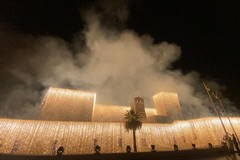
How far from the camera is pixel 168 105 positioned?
43.1 metres

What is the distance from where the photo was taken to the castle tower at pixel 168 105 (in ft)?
137

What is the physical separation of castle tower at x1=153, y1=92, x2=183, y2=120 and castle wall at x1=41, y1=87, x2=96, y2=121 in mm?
19922

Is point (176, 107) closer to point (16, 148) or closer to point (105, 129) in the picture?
point (105, 129)

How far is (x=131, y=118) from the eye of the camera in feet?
101

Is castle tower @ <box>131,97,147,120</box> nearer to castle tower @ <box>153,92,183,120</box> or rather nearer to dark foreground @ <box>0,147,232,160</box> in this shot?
castle tower @ <box>153,92,183,120</box>

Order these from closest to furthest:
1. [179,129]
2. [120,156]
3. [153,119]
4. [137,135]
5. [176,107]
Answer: [120,156]
[137,135]
[179,129]
[153,119]
[176,107]

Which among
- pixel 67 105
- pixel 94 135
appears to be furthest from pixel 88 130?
pixel 67 105

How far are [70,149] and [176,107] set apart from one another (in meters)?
31.5

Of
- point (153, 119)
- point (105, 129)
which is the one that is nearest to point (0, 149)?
point (105, 129)

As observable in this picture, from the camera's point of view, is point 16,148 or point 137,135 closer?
point 16,148

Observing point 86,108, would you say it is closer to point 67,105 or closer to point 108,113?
point 67,105

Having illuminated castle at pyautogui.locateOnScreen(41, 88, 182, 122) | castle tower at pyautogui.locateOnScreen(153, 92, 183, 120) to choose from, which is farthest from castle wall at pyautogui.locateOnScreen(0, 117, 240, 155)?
castle tower at pyautogui.locateOnScreen(153, 92, 183, 120)

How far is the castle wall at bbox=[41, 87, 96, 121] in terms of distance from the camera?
32.0 metres

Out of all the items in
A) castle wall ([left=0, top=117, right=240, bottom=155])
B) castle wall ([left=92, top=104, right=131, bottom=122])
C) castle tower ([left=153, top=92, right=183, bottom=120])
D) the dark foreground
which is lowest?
the dark foreground
